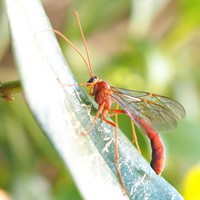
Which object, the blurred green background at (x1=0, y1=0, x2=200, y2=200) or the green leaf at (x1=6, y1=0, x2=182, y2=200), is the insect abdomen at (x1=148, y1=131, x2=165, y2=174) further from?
the blurred green background at (x1=0, y1=0, x2=200, y2=200)

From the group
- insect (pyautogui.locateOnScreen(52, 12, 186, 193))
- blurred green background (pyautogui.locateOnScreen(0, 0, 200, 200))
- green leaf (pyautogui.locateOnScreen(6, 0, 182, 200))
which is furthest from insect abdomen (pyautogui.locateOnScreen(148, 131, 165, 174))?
blurred green background (pyautogui.locateOnScreen(0, 0, 200, 200))

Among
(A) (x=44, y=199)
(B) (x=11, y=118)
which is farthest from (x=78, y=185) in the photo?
(B) (x=11, y=118)

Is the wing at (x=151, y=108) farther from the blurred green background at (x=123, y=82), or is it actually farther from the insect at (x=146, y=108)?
the blurred green background at (x=123, y=82)

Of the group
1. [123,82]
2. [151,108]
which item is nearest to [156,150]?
[151,108]

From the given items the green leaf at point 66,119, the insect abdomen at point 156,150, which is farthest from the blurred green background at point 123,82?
the green leaf at point 66,119

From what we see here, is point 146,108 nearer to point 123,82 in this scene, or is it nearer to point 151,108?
point 151,108
